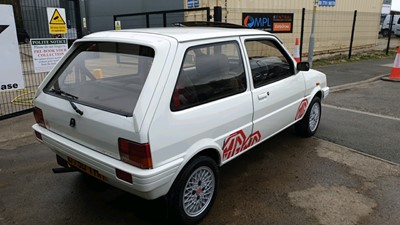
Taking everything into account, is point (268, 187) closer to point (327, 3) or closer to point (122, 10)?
point (327, 3)

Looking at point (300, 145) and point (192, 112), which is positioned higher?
point (192, 112)

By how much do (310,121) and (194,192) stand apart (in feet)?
8.84

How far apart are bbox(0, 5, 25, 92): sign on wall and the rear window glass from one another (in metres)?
2.98

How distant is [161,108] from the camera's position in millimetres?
2430

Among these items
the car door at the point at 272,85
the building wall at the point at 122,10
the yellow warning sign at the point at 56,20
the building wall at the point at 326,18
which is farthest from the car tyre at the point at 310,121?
the building wall at the point at 122,10

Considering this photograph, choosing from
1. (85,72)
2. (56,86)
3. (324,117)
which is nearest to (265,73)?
(85,72)

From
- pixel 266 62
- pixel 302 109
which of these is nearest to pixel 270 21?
pixel 302 109

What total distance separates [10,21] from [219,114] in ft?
14.5

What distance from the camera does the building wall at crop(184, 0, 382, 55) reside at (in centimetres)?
1127

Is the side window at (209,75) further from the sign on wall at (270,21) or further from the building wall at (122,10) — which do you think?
the building wall at (122,10)

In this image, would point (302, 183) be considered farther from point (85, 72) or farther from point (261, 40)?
point (85, 72)

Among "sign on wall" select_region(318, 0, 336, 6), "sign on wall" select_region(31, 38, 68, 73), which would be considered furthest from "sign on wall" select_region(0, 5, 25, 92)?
"sign on wall" select_region(318, 0, 336, 6)

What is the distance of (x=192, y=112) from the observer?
2695mm

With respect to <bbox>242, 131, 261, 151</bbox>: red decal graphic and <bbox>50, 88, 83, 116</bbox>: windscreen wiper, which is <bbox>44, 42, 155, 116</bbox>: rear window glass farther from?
<bbox>242, 131, 261, 151</bbox>: red decal graphic
